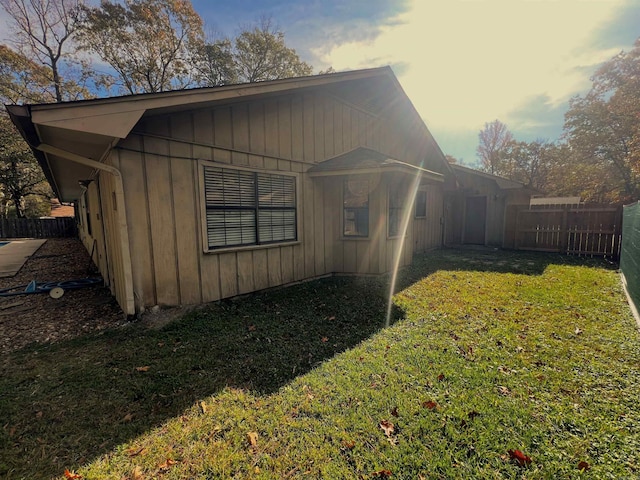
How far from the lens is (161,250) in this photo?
4.45m

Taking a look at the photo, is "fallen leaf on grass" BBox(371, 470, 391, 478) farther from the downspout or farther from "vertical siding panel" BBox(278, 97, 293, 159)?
"vertical siding panel" BBox(278, 97, 293, 159)

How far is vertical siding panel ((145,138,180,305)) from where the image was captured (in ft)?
14.2

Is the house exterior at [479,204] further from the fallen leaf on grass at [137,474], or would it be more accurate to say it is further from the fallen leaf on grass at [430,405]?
the fallen leaf on grass at [137,474]

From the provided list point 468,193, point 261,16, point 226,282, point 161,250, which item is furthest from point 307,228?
point 261,16

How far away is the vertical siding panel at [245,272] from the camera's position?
5.39m

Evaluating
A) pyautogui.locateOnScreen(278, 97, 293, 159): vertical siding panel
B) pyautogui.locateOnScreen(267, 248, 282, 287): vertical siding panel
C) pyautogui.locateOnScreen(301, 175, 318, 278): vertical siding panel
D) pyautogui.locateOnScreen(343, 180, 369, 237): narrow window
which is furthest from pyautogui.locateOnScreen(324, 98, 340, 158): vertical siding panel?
pyautogui.locateOnScreen(267, 248, 282, 287): vertical siding panel

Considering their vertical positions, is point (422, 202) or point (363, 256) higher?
point (422, 202)

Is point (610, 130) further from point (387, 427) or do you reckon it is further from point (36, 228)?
point (36, 228)

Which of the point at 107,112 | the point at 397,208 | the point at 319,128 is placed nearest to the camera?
the point at 107,112

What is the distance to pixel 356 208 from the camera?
702cm

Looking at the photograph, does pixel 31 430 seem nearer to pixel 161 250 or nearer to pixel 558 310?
pixel 161 250

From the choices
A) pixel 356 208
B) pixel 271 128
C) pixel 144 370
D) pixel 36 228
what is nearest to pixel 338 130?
pixel 356 208

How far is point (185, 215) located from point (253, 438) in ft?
11.7

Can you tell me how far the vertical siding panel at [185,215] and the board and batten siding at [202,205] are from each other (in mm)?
15
